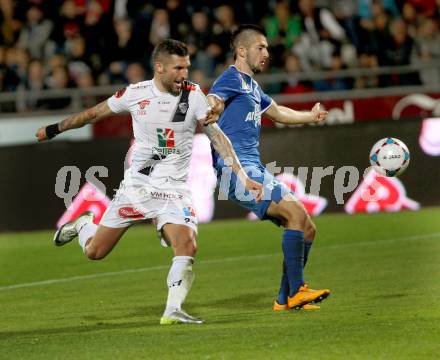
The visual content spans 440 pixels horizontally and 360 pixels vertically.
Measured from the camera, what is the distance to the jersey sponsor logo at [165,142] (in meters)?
8.57

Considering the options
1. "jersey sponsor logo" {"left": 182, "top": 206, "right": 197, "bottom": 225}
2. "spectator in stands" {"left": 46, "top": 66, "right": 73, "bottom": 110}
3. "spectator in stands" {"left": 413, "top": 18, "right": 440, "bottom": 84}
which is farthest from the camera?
"spectator in stands" {"left": 413, "top": 18, "right": 440, "bottom": 84}

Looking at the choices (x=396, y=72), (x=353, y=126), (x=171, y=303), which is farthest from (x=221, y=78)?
(x=396, y=72)

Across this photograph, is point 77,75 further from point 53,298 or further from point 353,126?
point 53,298

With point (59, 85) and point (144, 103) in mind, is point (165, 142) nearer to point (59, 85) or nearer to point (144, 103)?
point (144, 103)

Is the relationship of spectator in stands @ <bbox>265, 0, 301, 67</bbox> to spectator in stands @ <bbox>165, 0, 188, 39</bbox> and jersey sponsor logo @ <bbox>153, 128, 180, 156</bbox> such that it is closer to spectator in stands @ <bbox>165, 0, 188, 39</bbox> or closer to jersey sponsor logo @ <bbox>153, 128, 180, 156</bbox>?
spectator in stands @ <bbox>165, 0, 188, 39</bbox>

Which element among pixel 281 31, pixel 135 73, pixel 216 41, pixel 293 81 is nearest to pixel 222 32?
pixel 216 41

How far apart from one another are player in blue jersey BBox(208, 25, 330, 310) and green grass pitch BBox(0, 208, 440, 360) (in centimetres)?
26

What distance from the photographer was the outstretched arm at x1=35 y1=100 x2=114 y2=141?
28.7 ft

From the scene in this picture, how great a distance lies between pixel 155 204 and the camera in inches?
340

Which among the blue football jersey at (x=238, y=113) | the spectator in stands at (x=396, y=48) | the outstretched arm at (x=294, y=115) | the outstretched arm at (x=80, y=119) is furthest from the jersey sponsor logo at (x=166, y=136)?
the spectator in stands at (x=396, y=48)

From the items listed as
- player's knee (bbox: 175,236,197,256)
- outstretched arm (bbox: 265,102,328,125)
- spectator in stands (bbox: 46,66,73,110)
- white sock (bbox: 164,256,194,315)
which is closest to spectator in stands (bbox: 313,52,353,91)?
spectator in stands (bbox: 46,66,73,110)

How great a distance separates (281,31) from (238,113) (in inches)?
390

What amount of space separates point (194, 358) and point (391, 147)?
4343 mm

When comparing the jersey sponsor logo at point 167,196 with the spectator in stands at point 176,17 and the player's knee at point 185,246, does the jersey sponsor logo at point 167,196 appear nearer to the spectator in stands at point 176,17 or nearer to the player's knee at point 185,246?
the player's knee at point 185,246
